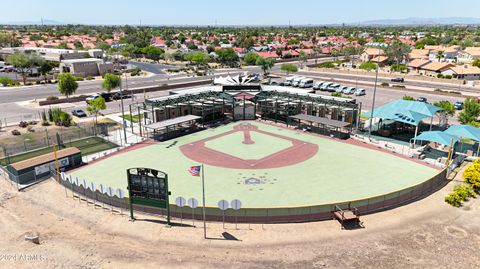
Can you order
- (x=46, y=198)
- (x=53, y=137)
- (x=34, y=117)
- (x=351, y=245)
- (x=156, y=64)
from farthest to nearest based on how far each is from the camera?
(x=156, y=64)
(x=34, y=117)
(x=53, y=137)
(x=46, y=198)
(x=351, y=245)

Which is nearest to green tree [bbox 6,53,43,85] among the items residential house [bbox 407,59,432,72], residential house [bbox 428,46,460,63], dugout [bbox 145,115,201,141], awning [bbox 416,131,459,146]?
dugout [bbox 145,115,201,141]

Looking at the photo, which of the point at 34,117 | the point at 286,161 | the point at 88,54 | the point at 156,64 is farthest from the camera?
the point at 156,64

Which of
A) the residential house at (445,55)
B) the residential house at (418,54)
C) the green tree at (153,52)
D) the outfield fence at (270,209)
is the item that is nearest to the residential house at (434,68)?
the residential house at (418,54)

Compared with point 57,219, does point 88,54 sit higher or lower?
higher

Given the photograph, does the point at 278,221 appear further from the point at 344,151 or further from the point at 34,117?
the point at 34,117

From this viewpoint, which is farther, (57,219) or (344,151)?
(344,151)

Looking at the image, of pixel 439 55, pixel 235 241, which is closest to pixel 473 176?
pixel 235 241

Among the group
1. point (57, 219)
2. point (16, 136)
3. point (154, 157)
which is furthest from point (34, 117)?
point (57, 219)

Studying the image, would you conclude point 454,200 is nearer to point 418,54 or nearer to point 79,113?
point 79,113
